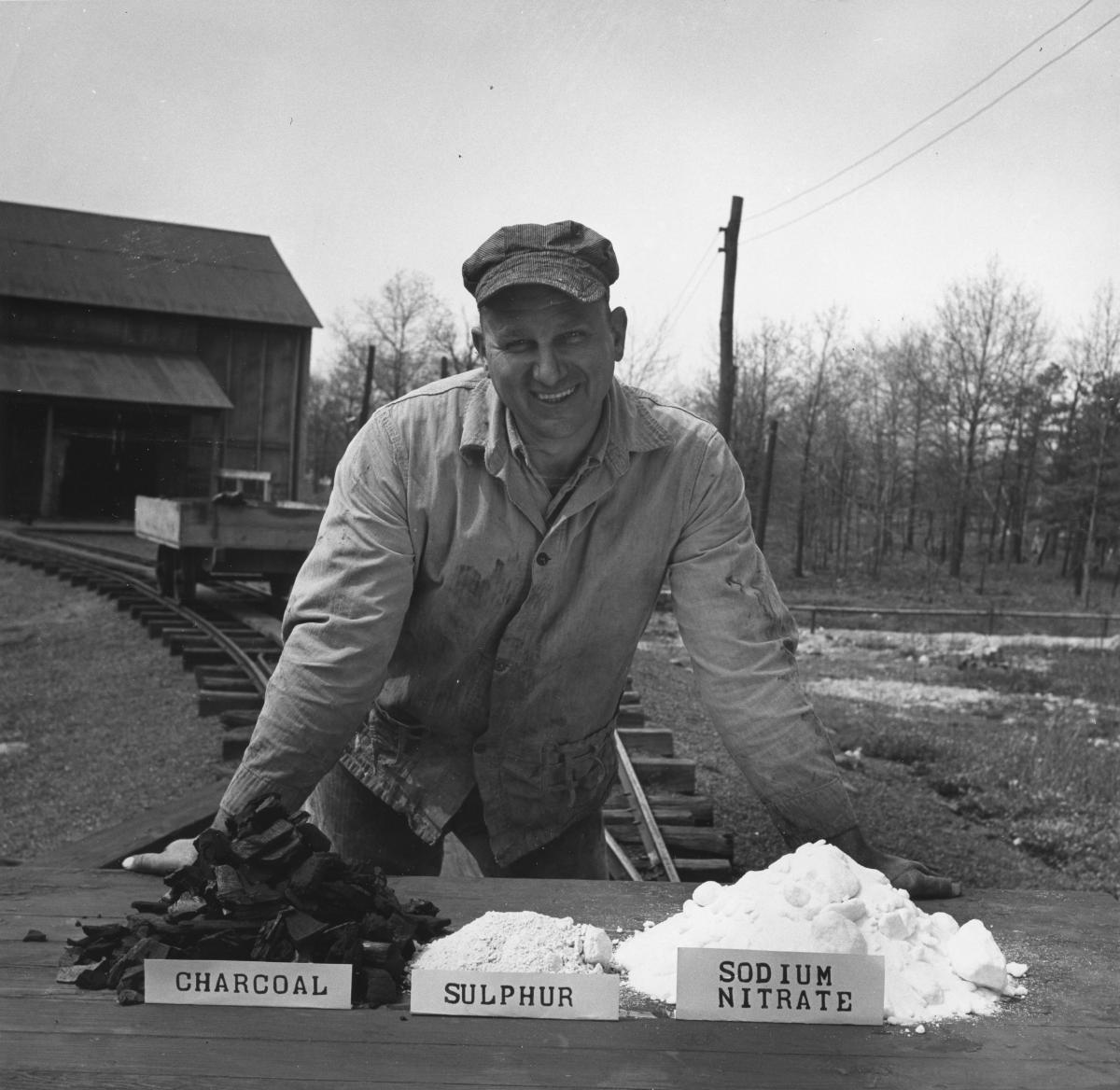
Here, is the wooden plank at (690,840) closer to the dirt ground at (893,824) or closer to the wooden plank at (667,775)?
the dirt ground at (893,824)

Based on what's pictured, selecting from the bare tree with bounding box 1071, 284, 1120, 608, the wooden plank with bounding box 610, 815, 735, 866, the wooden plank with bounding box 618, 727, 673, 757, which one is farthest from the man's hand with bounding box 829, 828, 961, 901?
the bare tree with bounding box 1071, 284, 1120, 608

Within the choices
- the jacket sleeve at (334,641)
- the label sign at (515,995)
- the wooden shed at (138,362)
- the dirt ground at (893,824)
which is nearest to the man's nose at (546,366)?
the jacket sleeve at (334,641)

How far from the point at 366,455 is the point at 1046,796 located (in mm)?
5856

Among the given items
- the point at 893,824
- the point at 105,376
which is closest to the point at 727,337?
the point at 105,376

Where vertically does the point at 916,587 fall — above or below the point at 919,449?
below

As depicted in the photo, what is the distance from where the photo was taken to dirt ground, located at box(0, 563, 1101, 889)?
5.73 m

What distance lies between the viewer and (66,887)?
236 centimetres

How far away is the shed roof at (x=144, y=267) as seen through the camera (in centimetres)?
1346

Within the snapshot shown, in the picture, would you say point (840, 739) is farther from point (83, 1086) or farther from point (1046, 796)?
point (83, 1086)

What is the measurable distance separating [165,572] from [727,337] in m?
7.42

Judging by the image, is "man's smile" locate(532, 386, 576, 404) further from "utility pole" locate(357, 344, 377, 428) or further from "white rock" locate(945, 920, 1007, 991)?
"utility pole" locate(357, 344, 377, 428)

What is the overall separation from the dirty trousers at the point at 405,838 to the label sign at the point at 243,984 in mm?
1131

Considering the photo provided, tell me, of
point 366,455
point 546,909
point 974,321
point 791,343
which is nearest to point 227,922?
point 546,909

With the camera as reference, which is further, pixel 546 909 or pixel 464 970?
pixel 546 909
